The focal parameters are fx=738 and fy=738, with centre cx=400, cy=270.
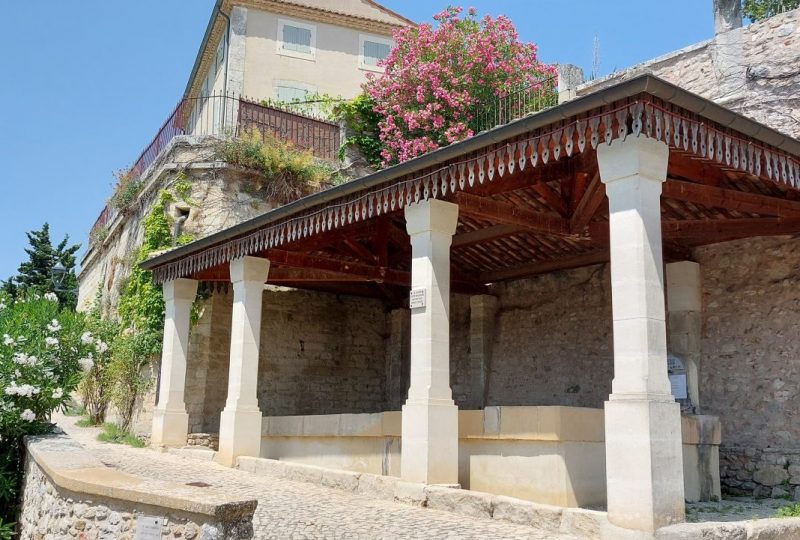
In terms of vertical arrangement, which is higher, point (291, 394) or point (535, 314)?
point (535, 314)

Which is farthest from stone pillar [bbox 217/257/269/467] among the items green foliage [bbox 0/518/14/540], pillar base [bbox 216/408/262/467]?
green foliage [bbox 0/518/14/540]

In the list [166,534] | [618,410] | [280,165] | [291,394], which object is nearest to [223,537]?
[166,534]

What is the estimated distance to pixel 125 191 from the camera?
1722 cm

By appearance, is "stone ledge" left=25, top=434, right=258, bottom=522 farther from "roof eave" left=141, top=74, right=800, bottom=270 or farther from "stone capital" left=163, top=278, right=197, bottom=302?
"stone capital" left=163, top=278, right=197, bottom=302

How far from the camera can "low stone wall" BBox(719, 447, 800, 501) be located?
8.16 meters

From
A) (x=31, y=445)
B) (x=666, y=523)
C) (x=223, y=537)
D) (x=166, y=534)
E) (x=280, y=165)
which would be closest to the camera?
Answer: (x=223, y=537)

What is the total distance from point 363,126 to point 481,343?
737cm

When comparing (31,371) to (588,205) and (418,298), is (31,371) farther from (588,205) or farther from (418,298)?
(588,205)

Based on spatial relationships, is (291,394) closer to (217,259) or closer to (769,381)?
(217,259)

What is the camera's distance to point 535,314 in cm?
1174

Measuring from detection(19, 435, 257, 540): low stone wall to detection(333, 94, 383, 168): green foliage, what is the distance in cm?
1151

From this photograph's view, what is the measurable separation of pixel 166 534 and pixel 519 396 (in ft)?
26.7

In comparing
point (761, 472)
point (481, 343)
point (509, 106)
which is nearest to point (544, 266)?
point (481, 343)

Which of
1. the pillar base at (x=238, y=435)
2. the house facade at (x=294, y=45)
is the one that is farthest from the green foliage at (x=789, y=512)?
the house facade at (x=294, y=45)
